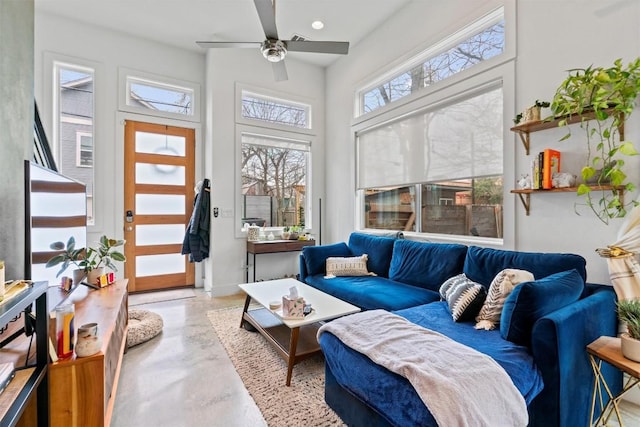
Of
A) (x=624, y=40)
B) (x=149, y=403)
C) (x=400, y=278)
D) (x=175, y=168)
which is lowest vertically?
(x=149, y=403)

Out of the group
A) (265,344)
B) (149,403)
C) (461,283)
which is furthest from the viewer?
(265,344)

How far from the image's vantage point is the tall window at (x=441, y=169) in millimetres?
2801

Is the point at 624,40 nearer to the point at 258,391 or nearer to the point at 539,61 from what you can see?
the point at 539,61

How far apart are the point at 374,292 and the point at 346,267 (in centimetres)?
72

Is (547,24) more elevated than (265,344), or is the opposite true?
(547,24)

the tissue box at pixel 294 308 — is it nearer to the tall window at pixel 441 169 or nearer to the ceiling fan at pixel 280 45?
the tall window at pixel 441 169

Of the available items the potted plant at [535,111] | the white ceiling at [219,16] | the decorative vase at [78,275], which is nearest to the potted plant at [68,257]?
the decorative vase at [78,275]

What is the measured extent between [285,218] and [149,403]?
3.28 m

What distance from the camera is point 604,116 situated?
1.84m

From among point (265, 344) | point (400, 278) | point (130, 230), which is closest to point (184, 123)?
point (130, 230)

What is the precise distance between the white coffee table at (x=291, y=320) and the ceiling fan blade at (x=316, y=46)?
87.4 inches

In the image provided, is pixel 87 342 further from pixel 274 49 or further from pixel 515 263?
pixel 515 263

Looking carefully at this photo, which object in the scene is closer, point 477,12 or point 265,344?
point 265,344

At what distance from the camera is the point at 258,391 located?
1.95 meters
